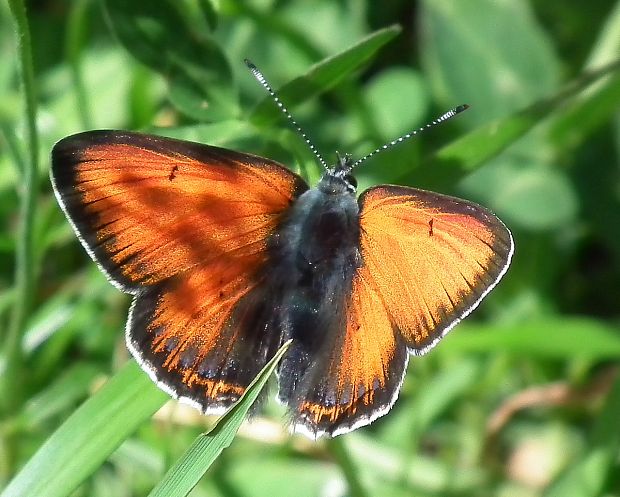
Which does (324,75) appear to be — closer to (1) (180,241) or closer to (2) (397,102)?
(1) (180,241)

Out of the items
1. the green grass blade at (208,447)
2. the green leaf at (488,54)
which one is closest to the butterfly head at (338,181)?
the green grass blade at (208,447)

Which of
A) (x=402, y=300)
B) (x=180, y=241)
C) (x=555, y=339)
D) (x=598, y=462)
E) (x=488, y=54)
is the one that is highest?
(x=180, y=241)

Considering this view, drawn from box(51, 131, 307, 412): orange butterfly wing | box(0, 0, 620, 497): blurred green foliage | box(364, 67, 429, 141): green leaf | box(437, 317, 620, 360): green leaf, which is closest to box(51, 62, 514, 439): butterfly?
box(51, 131, 307, 412): orange butterfly wing

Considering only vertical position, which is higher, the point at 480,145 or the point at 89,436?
the point at 89,436

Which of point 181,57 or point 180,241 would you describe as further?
point 181,57

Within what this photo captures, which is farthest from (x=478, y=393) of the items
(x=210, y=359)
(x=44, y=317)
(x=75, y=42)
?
(x=75, y=42)

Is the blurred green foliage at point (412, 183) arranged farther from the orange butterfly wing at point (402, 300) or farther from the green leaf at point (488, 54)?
the orange butterfly wing at point (402, 300)

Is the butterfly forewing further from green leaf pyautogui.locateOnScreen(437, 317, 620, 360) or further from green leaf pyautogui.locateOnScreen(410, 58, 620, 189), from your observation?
green leaf pyautogui.locateOnScreen(437, 317, 620, 360)

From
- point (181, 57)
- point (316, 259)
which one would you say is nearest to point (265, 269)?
point (316, 259)
